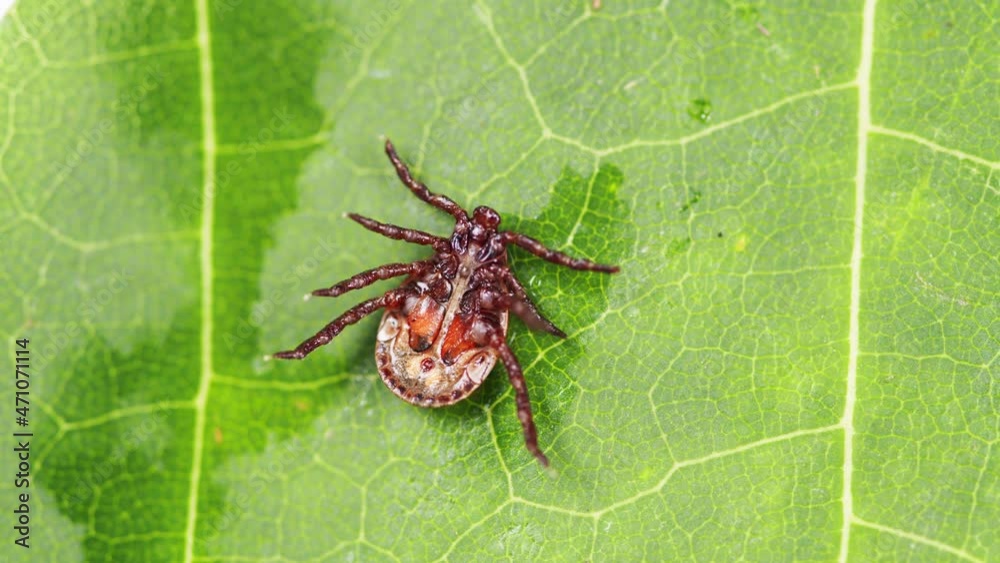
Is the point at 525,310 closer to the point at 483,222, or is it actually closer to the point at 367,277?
the point at 483,222

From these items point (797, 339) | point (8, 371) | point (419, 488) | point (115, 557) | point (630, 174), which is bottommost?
point (115, 557)

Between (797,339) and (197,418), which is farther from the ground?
(797,339)

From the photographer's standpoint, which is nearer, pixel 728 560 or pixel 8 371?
pixel 728 560

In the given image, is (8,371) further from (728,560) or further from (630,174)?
(728,560)

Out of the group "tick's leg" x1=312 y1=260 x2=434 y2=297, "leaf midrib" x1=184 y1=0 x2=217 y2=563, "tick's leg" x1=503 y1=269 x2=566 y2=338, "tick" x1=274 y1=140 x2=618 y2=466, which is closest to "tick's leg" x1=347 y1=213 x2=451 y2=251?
"tick" x1=274 y1=140 x2=618 y2=466

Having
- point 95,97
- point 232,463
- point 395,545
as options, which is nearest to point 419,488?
point 395,545

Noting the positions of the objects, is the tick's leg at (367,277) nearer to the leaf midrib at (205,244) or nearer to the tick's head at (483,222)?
the tick's head at (483,222)

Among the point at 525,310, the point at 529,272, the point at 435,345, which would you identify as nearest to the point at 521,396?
the point at 525,310
